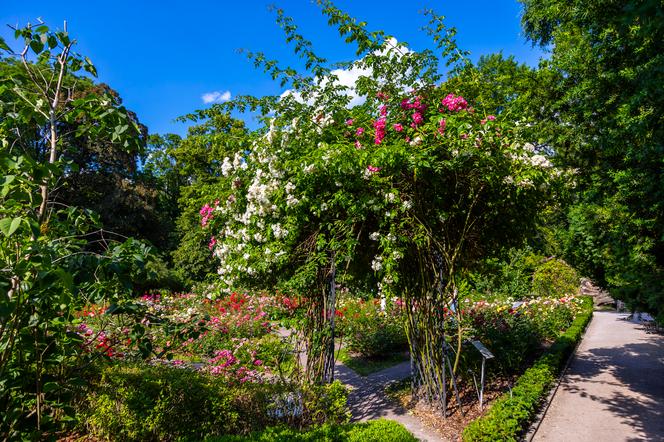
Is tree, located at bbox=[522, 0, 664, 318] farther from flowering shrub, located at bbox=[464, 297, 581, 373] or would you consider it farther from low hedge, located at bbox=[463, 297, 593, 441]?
flowering shrub, located at bbox=[464, 297, 581, 373]

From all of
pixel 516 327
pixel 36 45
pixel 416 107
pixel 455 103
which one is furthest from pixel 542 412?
pixel 36 45

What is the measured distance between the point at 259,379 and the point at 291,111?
3651 millimetres

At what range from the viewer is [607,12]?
17.0 feet

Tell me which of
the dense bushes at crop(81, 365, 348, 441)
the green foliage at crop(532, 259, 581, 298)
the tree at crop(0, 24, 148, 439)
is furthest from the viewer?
the green foliage at crop(532, 259, 581, 298)

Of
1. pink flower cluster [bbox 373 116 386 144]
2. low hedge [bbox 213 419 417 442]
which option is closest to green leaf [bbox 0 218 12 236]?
low hedge [bbox 213 419 417 442]

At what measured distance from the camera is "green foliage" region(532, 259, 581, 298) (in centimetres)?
1576

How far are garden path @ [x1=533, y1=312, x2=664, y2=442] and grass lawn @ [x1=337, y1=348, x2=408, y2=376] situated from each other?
3.06 m

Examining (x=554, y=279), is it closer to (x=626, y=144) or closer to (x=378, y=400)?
(x=626, y=144)

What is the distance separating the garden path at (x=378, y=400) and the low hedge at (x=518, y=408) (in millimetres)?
523

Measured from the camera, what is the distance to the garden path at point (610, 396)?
4.58m

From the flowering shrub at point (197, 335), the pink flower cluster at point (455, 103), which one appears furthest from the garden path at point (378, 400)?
the pink flower cluster at point (455, 103)

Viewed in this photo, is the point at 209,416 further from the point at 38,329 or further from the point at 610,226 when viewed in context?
the point at 610,226

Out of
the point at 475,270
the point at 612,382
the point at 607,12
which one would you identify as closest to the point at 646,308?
the point at 612,382

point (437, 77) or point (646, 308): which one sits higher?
point (437, 77)
